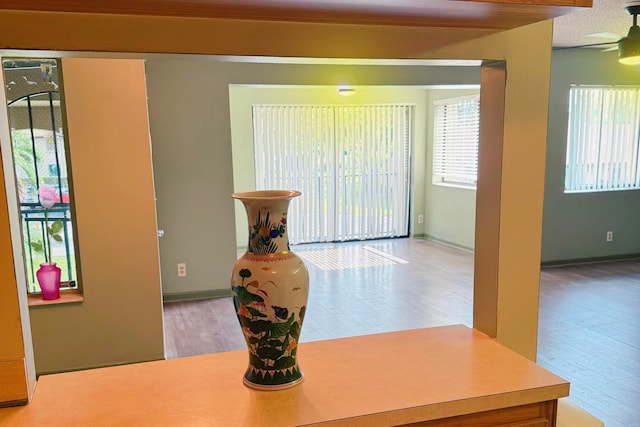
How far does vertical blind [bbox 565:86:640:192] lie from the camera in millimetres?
5738

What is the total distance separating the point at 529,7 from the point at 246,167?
5.86 m

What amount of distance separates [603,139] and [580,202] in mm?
813

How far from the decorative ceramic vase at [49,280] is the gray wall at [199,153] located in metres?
1.61

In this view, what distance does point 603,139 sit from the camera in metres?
5.89

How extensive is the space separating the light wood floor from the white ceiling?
7.46ft

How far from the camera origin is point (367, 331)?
12.9 feet

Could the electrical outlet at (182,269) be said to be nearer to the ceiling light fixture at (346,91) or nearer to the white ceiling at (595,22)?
the ceiling light fixture at (346,91)

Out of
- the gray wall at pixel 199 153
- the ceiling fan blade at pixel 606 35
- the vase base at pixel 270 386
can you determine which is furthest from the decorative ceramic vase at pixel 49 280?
the ceiling fan blade at pixel 606 35

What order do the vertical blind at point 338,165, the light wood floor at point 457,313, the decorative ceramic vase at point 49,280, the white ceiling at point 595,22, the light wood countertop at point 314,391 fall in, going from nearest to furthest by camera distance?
the light wood countertop at point 314,391, the decorative ceramic vase at point 49,280, the light wood floor at point 457,313, the white ceiling at point 595,22, the vertical blind at point 338,165

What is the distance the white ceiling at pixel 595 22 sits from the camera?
3430 mm

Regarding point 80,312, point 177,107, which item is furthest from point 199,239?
point 80,312

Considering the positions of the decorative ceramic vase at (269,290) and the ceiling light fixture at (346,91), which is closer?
the decorative ceramic vase at (269,290)

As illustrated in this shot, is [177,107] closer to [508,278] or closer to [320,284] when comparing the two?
[320,284]

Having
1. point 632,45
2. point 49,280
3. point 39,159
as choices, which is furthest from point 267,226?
point 632,45
